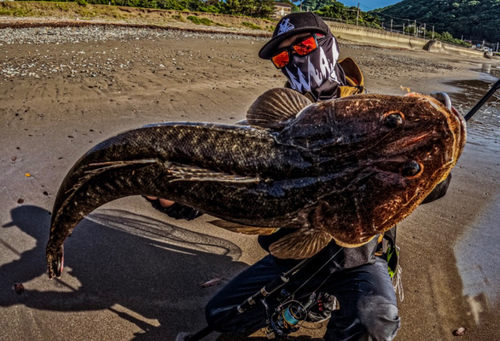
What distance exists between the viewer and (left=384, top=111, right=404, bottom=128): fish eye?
1.58 meters

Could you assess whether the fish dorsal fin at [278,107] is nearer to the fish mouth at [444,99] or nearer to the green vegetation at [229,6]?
the fish mouth at [444,99]

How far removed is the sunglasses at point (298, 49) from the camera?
3.29m

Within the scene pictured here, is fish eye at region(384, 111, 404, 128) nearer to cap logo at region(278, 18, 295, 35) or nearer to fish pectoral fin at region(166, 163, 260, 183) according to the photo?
fish pectoral fin at region(166, 163, 260, 183)

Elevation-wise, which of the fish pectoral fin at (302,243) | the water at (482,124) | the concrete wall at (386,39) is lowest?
the water at (482,124)

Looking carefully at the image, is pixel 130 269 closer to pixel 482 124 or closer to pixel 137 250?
pixel 137 250

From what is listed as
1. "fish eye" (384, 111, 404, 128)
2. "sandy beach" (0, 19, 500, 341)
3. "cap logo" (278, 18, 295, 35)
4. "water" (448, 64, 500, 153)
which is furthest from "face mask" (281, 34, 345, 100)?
"water" (448, 64, 500, 153)

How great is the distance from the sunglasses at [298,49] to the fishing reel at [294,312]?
6.48 feet

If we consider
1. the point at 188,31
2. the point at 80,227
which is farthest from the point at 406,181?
the point at 188,31

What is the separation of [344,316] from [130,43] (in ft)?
49.6

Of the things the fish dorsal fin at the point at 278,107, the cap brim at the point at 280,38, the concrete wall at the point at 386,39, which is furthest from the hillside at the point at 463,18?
the fish dorsal fin at the point at 278,107

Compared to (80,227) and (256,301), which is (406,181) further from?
(80,227)

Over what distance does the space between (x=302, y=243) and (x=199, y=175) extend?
0.60 metres

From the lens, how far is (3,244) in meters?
3.86

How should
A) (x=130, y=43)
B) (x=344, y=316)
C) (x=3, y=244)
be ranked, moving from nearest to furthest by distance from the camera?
(x=344, y=316), (x=3, y=244), (x=130, y=43)
